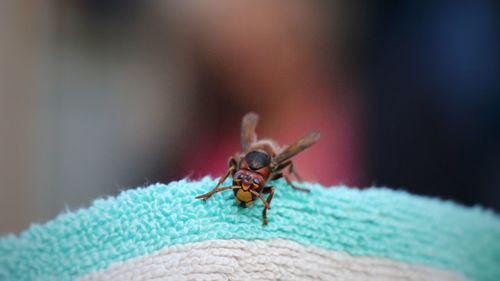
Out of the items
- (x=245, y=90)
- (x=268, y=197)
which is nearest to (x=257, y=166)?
(x=268, y=197)

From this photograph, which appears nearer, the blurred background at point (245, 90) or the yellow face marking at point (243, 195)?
the yellow face marking at point (243, 195)

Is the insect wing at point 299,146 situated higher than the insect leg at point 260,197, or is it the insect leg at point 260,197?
the insect wing at point 299,146

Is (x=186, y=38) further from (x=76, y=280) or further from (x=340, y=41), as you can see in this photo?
(x=76, y=280)

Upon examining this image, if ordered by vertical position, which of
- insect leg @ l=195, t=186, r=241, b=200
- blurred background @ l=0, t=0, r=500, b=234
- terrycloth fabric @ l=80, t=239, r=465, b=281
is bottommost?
terrycloth fabric @ l=80, t=239, r=465, b=281

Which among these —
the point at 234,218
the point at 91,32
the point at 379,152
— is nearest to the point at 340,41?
the point at 379,152

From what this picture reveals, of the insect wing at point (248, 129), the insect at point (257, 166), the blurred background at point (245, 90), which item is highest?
the blurred background at point (245, 90)

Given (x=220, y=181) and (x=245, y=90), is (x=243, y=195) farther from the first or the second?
(x=245, y=90)

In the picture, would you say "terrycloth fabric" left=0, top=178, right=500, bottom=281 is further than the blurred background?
No
